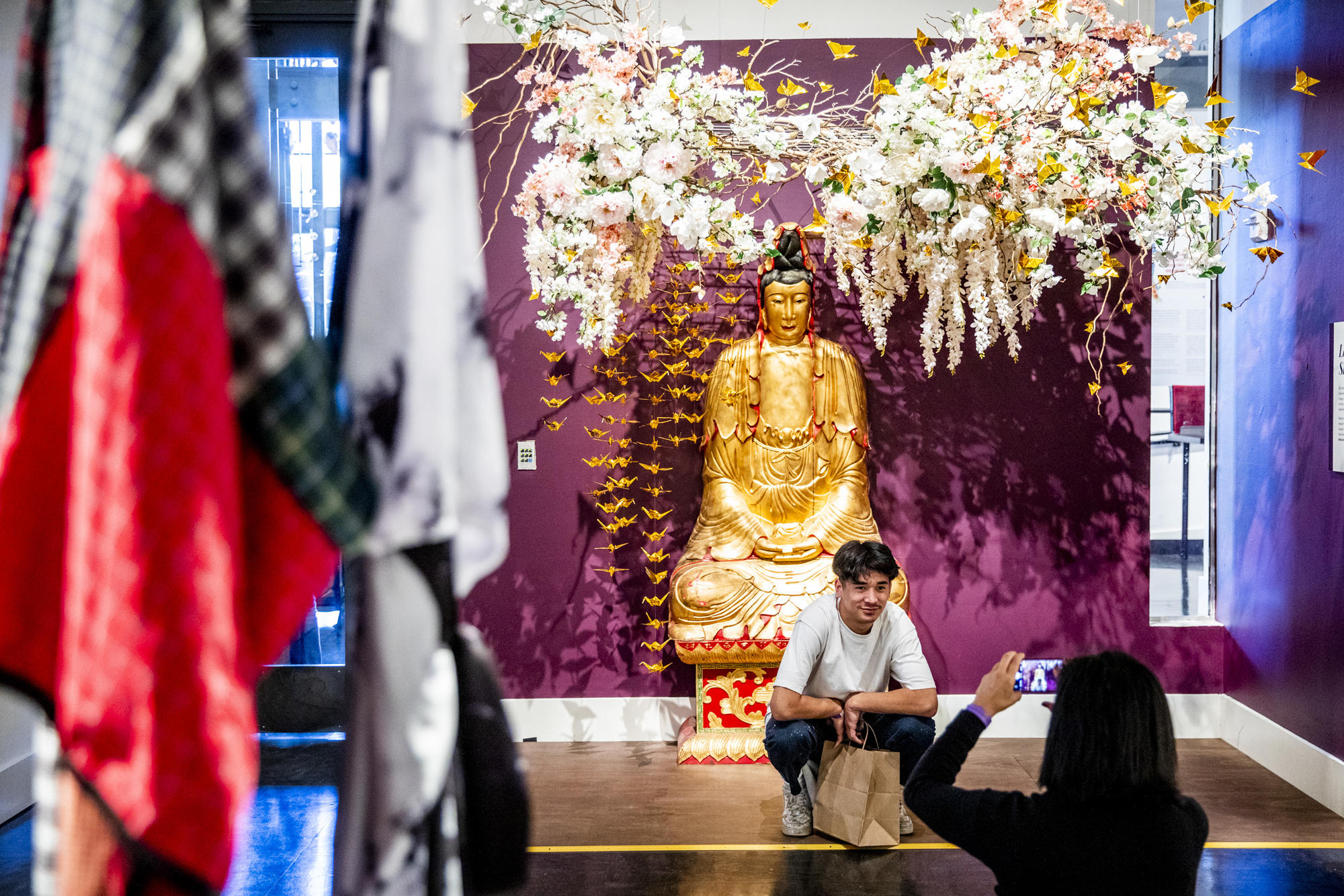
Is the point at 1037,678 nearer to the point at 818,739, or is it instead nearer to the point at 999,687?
the point at 818,739

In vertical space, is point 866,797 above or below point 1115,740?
below

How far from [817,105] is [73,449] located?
3.85 meters

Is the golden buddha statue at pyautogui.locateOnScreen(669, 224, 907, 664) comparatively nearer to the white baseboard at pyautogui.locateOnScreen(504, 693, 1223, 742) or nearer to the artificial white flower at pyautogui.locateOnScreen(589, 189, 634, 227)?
the white baseboard at pyautogui.locateOnScreen(504, 693, 1223, 742)

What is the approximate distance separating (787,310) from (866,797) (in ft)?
6.28

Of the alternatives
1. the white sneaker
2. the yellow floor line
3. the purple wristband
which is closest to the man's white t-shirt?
the white sneaker

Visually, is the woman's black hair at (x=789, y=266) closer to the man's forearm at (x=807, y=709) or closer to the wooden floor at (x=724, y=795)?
the man's forearm at (x=807, y=709)

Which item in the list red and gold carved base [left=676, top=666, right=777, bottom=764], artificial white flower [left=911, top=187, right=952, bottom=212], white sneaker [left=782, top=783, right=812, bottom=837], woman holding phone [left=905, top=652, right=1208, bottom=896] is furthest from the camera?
red and gold carved base [left=676, top=666, right=777, bottom=764]

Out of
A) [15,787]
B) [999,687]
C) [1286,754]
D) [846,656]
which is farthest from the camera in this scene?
[1286,754]

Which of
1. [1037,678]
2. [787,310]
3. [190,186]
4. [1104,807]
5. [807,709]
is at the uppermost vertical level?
[787,310]

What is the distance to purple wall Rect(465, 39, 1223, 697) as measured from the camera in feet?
13.6

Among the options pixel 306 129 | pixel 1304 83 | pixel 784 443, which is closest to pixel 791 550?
pixel 784 443

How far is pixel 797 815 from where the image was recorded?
3113 millimetres

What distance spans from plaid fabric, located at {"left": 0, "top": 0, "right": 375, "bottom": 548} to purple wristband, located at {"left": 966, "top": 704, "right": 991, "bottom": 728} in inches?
55.0

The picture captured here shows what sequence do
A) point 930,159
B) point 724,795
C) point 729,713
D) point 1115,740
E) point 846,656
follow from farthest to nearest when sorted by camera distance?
1. point 729,713
2. point 724,795
3. point 846,656
4. point 930,159
5. point 1115,740
